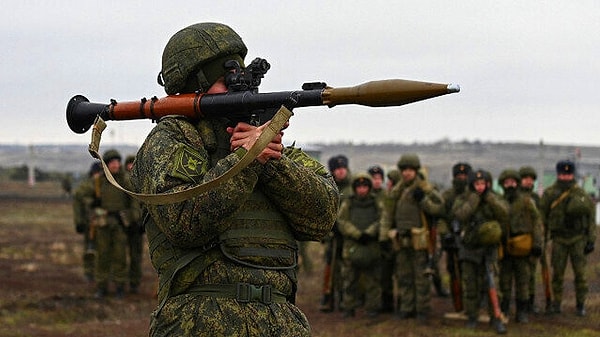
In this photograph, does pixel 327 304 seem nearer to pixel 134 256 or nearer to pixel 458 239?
pixel 458 239

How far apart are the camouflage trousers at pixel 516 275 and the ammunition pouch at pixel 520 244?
0.70ft

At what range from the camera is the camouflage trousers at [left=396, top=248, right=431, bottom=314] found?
12.6 metres

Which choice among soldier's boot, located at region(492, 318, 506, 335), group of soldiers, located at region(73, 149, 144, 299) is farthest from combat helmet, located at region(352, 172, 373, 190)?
group of soldiers, located at region(73, 149, 144, 299)

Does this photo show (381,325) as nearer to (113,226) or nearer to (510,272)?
(510,272)

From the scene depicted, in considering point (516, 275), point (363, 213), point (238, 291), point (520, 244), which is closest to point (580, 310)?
point (516, 275)

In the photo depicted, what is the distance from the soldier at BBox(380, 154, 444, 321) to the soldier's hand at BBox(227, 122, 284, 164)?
8.34 meters

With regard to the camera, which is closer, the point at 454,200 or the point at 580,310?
the point at 454,200

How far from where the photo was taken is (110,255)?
1508 cm

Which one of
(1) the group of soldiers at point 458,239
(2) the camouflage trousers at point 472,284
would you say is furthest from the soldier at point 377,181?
(2) the camouflage trousers at point 472,284

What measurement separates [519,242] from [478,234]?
1038 millimetres

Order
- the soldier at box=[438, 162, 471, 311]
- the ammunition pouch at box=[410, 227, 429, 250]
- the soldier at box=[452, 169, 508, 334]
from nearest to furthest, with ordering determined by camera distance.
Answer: the soldier at box=[452, 169, 508, 334], the ammunition pouch at box=[410, 227, 429, 250], the soldier at box=[438, 162, 471, 311]

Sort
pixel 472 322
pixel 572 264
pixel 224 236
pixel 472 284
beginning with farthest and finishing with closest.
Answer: pixel 572 264 < pixel 472 322 < pixel 472 284 < pixel 224 236

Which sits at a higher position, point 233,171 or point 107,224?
point 233,171

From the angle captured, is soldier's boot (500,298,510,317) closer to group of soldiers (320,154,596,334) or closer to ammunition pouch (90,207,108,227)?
group of soldiers (320,154,596,334)
